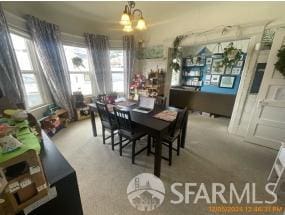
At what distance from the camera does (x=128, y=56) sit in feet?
13.7

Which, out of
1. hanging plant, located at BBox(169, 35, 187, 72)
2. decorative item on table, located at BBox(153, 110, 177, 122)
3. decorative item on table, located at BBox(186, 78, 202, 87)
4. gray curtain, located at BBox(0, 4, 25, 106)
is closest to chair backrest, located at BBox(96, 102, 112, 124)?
decorative item on table, located at BBox(153, 110, 177, 122)

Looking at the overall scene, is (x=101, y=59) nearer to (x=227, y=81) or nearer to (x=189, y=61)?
(x=189, y=61)

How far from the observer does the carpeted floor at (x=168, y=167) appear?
4.92 ft

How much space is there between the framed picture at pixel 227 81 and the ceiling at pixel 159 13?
3.15 meters

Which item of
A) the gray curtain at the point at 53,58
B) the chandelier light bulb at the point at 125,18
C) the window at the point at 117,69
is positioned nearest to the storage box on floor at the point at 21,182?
the chandelier light bulb at the point at 125,18

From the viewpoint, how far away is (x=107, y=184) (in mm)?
1733

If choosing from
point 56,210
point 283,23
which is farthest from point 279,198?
point 283,23

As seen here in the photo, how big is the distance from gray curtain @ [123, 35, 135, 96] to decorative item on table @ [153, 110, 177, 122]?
2544 millimetres

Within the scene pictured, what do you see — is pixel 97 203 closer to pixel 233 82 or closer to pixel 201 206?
pixel 201 206

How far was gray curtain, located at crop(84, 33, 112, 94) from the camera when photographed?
3.70m

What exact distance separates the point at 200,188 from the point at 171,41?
133 inches

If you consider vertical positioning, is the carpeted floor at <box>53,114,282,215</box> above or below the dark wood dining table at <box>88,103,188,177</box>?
below

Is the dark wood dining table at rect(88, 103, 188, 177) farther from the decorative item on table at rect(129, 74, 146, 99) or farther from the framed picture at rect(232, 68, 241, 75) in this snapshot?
the framed picture at rect(232, 68, 241, 75)
